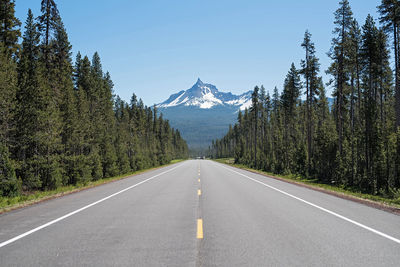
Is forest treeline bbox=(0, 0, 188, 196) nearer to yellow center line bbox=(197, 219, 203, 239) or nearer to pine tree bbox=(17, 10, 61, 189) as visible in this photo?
pine tree bbox=(17, 10, 61, 189)

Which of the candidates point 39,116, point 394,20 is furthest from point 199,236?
point 394,20

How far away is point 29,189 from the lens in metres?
19.8

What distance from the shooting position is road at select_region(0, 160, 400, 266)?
488cm

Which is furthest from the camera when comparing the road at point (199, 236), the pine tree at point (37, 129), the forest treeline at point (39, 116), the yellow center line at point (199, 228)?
the pine tree at point (37, 129)

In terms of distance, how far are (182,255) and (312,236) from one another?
3032 millimetres

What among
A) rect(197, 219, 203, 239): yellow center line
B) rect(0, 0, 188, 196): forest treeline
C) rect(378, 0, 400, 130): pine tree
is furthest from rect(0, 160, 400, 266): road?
rect(378, 0, 400, 130): pine tree

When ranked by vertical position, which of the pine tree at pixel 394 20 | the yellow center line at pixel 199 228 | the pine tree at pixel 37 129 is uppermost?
the pine tree at pixel 394 20

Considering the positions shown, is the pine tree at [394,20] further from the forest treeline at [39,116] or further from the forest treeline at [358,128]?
the forest treeline at [39,116]

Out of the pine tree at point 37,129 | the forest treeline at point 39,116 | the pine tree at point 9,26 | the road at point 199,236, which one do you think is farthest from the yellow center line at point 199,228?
the pine tree at point 9,26

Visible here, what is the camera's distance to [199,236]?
20.8 feet

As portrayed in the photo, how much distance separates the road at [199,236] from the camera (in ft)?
16.0

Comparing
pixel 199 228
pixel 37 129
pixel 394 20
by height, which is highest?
pixel 394 20

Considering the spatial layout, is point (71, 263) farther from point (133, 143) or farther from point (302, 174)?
point (133, 143)

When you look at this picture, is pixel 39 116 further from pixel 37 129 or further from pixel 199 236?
pixel 199 236
